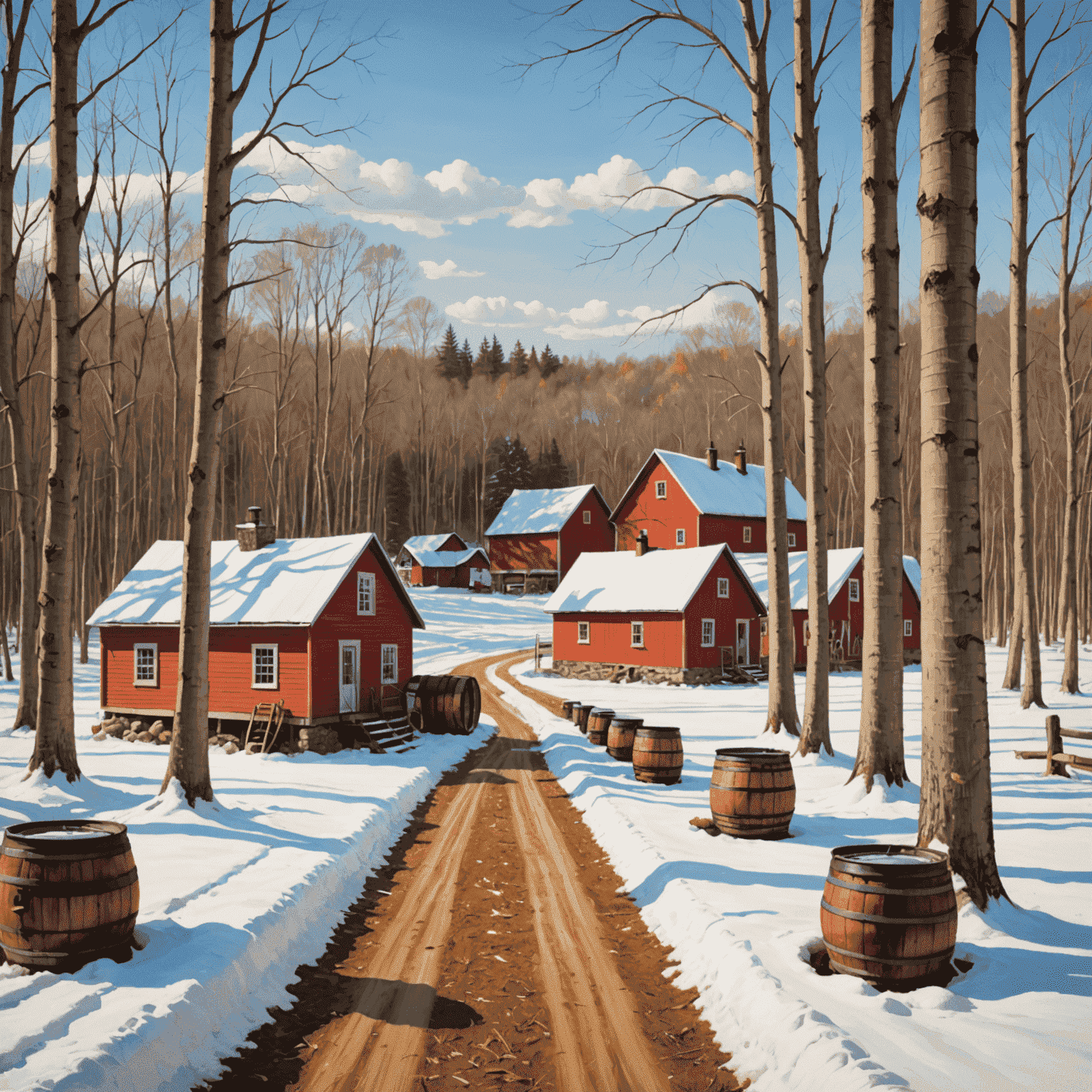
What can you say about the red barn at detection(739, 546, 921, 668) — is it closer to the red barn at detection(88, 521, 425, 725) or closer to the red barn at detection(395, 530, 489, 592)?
the red barn at detection(88, 521, 425, 725)

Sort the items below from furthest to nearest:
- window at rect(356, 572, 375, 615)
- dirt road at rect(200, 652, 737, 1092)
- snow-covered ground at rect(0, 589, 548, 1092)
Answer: window at rect(356, 572, 375, 615), dirt road at rect(200, 652, 737, 1092), snow-covered ground at rect(0, 589, 548, 1092)

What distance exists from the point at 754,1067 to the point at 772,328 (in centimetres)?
1435

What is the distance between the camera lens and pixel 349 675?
2005 cm

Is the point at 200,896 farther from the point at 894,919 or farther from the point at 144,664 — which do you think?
the point at 144,664

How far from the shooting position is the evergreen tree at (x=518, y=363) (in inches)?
4919

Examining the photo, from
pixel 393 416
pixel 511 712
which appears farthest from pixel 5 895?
pixel 393 416

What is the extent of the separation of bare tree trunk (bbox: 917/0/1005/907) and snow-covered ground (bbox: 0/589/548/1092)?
214 inches

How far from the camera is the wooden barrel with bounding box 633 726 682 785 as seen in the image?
512 inches

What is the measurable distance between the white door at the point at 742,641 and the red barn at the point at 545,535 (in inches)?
1042

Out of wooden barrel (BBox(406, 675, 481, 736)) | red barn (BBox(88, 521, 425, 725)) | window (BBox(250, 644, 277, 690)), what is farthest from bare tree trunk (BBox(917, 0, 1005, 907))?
window (BBox(250, 644, 277, 690))

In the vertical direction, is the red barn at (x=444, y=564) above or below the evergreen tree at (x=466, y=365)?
below

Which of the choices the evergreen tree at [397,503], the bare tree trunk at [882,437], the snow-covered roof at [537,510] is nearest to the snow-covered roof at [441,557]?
the snow-covered roof at [537,510]

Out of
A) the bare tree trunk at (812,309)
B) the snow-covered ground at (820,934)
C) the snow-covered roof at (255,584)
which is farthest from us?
the snow-covered roof at (255,584)

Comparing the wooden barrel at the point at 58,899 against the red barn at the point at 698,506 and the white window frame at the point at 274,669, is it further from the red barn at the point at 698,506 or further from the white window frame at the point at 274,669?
the red barn at the point at 698,506
